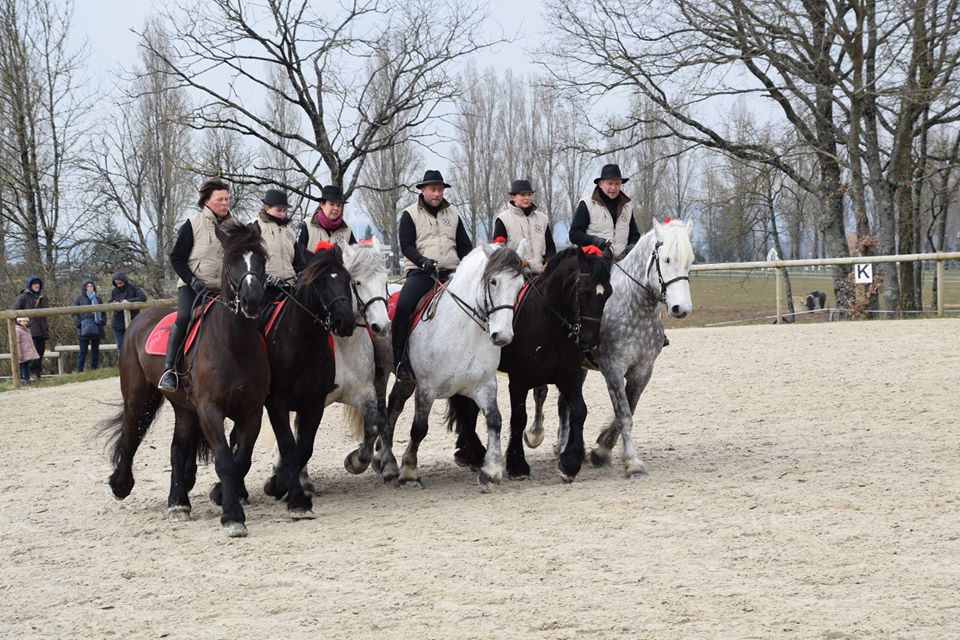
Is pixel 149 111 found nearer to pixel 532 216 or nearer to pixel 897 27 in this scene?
pixel 897 27

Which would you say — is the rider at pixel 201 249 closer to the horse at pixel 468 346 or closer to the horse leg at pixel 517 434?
the horse at pixel 468 346

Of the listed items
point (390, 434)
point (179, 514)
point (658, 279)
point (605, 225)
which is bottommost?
point (179, 514)

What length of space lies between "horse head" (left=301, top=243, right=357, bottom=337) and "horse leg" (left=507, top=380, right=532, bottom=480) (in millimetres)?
1623

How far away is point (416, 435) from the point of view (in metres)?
8.26

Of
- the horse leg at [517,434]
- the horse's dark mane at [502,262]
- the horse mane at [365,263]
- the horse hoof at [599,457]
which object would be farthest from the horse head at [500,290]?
the horse hoof at [599,457]

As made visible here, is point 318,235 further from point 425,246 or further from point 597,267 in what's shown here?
point 597,267

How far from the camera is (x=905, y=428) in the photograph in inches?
386

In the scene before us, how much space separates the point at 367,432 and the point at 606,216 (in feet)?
9.18

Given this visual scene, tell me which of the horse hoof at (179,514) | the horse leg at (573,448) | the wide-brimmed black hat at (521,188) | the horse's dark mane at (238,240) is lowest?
the horse hoof at (179,514)

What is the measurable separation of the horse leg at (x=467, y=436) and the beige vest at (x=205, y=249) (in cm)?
233

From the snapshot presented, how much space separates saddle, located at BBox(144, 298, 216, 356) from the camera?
7.28 meters

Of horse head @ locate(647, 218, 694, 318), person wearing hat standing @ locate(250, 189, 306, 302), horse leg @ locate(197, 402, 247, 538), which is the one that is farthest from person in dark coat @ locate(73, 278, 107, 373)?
horse head @ locate(647, 218, 694, 318)

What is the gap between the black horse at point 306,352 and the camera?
7.35 meters

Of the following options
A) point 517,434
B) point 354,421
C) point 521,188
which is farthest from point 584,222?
point 354,421
